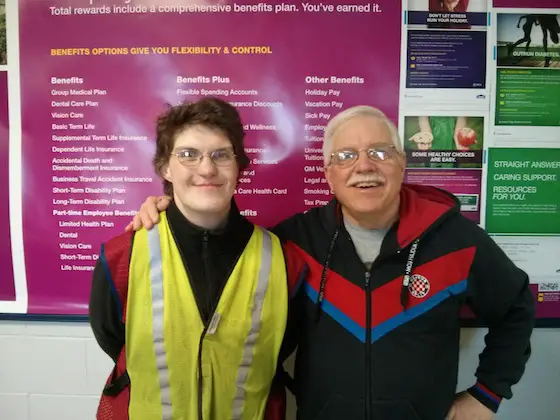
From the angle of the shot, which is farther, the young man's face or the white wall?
the white wall

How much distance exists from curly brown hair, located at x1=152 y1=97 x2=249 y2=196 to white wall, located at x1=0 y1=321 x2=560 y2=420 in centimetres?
94

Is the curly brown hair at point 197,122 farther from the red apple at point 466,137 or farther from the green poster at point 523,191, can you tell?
the green poster at point 523,191

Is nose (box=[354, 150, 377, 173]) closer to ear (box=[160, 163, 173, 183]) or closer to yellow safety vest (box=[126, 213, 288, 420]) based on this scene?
yellow safety vest (box=[126, 213, 288, 420])

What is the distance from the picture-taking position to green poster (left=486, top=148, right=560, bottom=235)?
1.48m

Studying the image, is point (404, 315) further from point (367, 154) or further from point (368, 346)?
point (367, 154)

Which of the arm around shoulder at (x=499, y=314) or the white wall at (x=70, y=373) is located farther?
the white wall at (x=70, y=373)

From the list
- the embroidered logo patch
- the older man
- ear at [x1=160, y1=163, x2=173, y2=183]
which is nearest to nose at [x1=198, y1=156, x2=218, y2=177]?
ear at [x1=160, y1=163, x2=173, y2=183]

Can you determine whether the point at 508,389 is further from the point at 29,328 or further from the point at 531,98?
the point at 29,328

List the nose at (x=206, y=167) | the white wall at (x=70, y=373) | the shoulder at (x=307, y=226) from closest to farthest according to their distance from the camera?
the nose at (x=206, y=167), the shoulder at (x=307, y=226), the white wall at (x=70, y=373)

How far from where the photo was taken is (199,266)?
41.7 inches

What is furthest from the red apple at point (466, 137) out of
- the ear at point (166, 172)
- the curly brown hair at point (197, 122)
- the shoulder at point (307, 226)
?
the ear at point (166, 172)

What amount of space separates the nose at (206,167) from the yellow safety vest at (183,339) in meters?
0.20

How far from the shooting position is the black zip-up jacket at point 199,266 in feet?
3.43

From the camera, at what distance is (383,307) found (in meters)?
1.10
